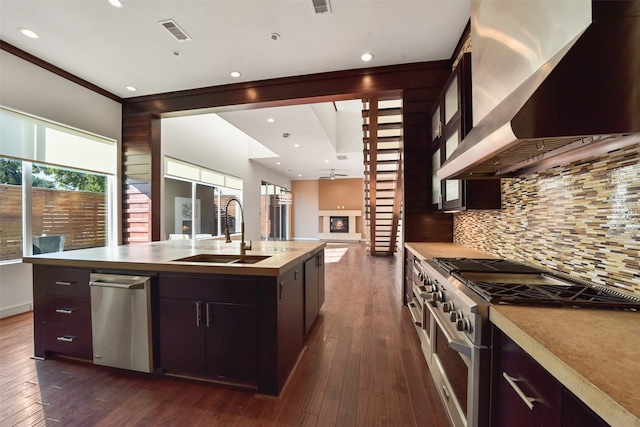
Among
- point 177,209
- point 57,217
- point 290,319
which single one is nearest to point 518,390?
point 290,319

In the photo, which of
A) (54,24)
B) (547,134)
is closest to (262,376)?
(547,134)

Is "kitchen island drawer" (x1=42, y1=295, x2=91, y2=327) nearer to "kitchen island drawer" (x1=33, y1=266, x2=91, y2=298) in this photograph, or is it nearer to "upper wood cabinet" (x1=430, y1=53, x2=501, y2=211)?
"kitchen island drawer" (x1=33, y1=266, x2=91, y2=298)

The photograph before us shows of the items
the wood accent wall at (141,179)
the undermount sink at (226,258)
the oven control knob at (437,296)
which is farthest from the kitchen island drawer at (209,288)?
the wood accent wall at (141,179)

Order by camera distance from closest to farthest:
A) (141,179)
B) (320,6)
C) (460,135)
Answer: (460,135), (320,6), (141,179)

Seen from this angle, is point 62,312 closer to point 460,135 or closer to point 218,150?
point 460,135

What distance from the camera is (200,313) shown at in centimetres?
180

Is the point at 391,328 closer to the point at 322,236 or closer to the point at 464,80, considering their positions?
the point at 464,80

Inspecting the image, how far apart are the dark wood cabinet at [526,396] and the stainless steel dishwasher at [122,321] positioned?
2.09m

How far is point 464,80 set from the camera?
203 cm

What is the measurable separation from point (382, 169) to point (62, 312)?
5.09 meters

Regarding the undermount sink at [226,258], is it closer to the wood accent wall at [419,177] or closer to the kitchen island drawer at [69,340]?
the kitchen island drawer at [69,340]

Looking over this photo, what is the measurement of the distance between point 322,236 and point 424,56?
9.46 meters

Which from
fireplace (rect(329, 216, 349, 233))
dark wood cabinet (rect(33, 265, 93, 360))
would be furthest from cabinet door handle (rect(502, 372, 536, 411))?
fireplace (rect(329, 216, 349, 233))

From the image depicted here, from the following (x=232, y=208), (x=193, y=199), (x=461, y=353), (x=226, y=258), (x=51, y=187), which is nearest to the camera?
(x=461, y=353)
